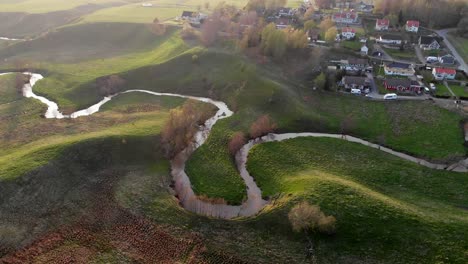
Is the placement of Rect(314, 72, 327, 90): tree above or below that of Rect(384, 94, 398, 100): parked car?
above

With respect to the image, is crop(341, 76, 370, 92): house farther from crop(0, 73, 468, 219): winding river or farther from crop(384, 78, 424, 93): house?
crop(0, 73, 468, 219): winding river

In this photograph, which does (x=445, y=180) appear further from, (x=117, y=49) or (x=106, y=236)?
(x=117, y=49)

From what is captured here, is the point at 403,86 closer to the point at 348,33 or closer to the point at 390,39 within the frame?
the point at 390,39

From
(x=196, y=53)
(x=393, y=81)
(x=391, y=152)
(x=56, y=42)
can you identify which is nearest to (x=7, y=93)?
(x=56, y=42)

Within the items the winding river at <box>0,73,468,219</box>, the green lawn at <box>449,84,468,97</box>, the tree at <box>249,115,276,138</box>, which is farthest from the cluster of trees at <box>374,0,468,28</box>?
the tree at <box>249,115,276,138</box>

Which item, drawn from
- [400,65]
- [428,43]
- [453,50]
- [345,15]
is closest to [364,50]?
[400,65]

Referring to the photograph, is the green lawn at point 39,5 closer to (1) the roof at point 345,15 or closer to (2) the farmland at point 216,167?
(2) the farmland at point 216,167

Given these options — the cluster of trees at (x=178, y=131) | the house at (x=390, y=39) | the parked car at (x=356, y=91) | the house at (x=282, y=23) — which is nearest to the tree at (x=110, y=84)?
the cluster of trees at (x=178, y=131)
